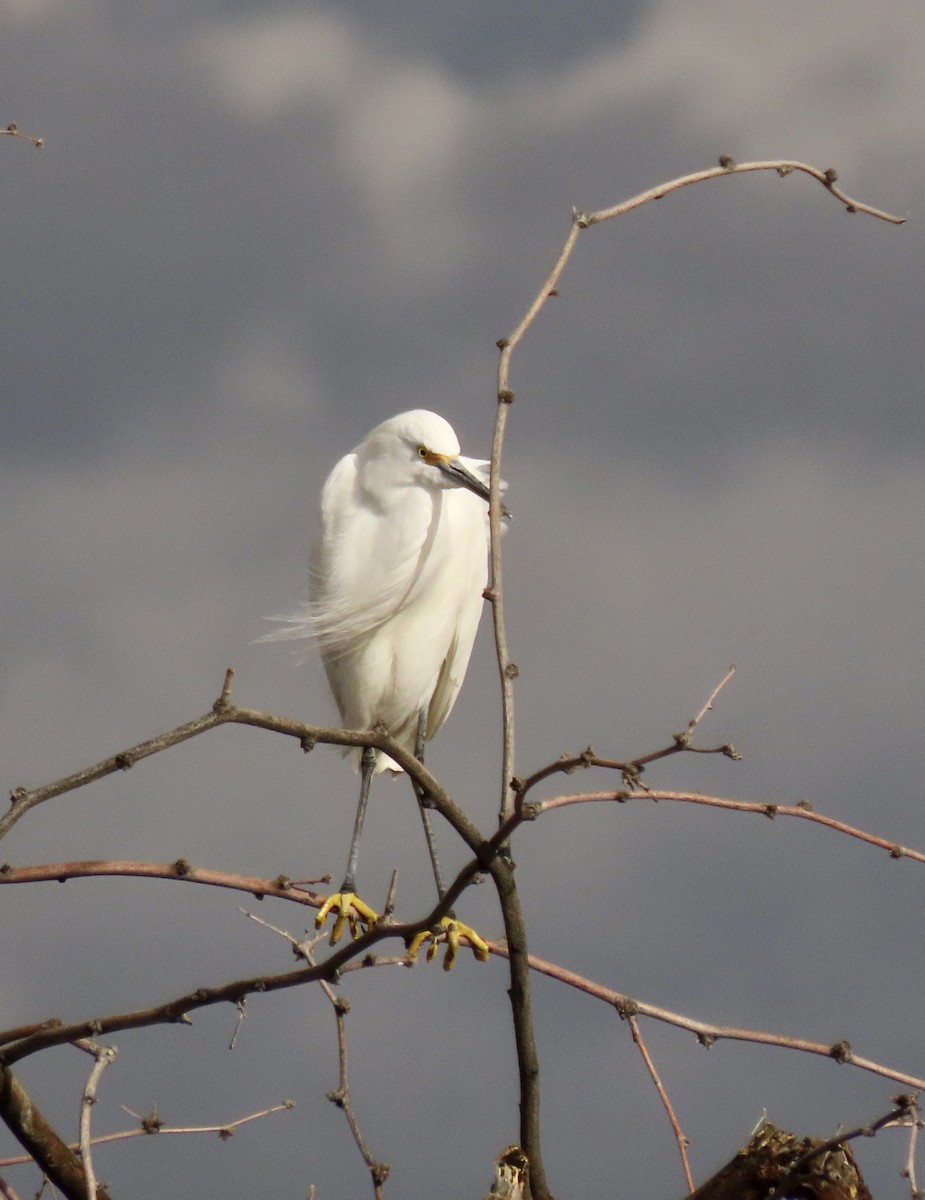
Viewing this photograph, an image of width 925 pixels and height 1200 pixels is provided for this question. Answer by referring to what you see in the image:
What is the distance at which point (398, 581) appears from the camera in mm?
5398

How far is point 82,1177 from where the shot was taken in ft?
9.67

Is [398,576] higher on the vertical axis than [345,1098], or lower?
higher

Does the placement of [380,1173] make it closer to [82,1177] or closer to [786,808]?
[82,1177]

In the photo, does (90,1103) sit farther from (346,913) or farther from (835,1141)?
(346,913)

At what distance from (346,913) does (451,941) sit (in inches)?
46.7

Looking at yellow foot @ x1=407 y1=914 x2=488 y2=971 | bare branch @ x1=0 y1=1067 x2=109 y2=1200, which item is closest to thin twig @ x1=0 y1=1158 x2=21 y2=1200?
bare branch @ x1=0 y1=1067 x2=109 y2=1200

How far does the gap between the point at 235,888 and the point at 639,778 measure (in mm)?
1089

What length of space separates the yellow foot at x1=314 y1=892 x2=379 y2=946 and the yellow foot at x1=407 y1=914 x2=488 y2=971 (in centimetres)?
60

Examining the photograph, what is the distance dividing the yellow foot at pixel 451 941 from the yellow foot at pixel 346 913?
1.97 ft

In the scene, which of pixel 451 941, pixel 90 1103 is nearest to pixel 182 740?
pixel 90 1103

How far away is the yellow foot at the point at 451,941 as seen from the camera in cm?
377

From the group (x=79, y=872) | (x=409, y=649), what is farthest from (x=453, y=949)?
(x=409, y=649)

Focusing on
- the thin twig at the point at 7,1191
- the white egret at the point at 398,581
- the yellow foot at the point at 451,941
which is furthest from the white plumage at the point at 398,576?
the thin twig at the point at 7,1191

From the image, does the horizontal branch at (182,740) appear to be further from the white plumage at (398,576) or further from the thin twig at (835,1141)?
the white plumage at (398,576)
